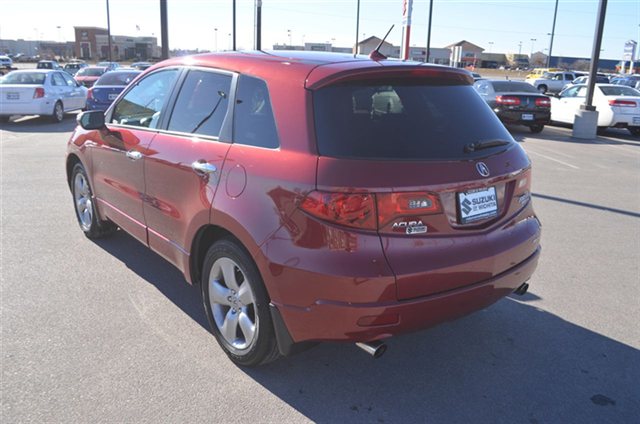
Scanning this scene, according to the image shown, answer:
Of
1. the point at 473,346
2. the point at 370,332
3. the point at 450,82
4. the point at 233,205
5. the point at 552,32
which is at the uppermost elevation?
the point at 552,32

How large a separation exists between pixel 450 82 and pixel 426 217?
1067mm

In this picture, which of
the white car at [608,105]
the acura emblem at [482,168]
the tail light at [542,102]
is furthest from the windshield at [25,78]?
the acura emblem at [482,168]

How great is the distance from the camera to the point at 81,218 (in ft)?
19.2

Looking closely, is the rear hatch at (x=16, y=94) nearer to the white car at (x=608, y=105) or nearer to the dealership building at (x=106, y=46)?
the white car at (x=608, y=105)

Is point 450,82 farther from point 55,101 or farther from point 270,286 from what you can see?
point 55,101

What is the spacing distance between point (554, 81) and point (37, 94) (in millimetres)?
34322

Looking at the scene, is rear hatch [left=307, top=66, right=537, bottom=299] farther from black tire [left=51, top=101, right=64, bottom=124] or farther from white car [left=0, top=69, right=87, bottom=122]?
black tire [left=51, top=101, right=64, bottom=124]

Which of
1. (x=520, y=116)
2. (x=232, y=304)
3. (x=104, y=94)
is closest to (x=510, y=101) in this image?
(x=520, y=116)

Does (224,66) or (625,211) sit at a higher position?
(224,66)

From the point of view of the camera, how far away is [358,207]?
266 centimetres

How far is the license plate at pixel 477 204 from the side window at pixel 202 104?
1.58 meters

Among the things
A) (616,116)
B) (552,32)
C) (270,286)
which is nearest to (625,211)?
(270,286)

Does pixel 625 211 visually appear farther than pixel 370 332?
Yes

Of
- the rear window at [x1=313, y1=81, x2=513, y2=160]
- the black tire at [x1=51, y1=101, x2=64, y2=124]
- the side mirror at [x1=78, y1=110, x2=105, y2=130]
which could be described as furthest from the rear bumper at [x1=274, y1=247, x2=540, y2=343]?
the black tire at [x1=51, y1=101, x2=64, y2=124]
